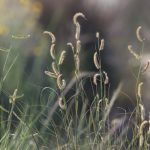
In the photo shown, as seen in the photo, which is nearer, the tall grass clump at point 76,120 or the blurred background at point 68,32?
the tall grass clump at point 76,120

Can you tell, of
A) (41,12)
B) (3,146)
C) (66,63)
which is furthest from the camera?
(41,12)

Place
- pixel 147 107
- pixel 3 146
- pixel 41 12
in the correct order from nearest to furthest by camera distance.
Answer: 1. pixel 3 146
2. pixel 147 107
3. pixel 41 12

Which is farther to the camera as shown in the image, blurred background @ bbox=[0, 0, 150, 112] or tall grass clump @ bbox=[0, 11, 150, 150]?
blurred background @ bbox=[0, 0, 150, 112]

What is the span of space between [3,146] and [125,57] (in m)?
1.83

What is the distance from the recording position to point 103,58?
4.21 metres

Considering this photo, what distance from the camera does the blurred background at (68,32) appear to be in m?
4.02

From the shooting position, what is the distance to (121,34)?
4270 mm

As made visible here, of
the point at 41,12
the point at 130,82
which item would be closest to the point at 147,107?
the point at 130,82

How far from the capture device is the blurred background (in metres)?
4.02

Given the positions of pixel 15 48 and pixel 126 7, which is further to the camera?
pixel 126 7

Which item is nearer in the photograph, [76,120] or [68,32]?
[76,120]

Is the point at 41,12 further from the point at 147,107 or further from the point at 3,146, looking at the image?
the point at 3,146

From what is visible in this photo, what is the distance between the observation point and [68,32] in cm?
435

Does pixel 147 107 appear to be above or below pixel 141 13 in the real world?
below
